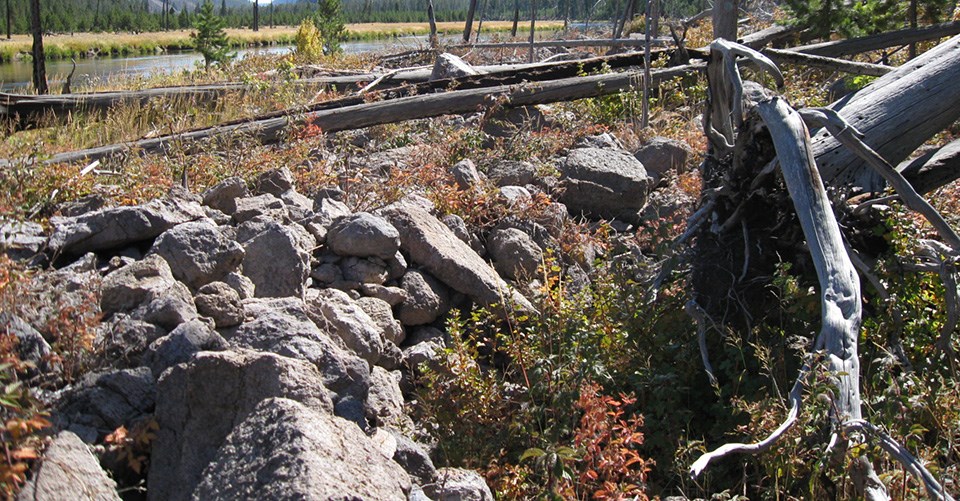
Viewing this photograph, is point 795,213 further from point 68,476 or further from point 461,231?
point 68,476

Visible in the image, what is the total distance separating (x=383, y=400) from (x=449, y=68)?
281 inches

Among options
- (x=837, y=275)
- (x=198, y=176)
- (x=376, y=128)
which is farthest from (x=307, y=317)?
(x=376, y=128)

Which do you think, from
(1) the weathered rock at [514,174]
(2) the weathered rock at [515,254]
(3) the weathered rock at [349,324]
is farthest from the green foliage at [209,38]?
(3) the weathered rock at [349,324]

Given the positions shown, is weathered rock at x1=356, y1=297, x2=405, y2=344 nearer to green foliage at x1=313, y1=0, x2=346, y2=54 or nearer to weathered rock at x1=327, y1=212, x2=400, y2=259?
weathered rock at x1=327, y1=212, x2=400, y2=259

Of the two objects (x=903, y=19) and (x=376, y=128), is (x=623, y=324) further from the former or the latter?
(x=903, y=19)

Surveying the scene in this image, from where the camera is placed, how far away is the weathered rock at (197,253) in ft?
13.7

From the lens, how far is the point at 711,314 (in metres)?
4.65

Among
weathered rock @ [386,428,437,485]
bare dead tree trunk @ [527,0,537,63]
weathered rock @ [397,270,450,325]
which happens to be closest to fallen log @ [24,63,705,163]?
weathered rock @ [397,270,450,325]

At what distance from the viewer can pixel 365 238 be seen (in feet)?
16.8

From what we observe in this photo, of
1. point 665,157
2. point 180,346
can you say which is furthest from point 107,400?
point 665,157

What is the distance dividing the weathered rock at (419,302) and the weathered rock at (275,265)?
2.43ft

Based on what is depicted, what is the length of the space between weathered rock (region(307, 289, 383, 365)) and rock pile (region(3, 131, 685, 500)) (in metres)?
0.01

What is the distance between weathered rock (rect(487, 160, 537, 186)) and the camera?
7.12 m

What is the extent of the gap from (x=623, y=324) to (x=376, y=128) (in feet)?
16.3
